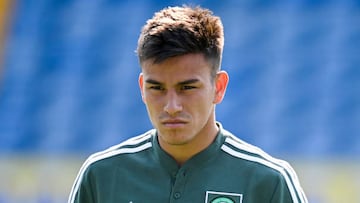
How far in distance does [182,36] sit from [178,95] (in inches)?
8.1

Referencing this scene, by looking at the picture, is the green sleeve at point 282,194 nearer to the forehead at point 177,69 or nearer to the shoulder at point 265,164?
the shoulder at point 265,164

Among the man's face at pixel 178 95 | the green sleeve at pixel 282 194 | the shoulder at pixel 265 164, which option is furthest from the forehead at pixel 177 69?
the green sleeve at pixel 282 194

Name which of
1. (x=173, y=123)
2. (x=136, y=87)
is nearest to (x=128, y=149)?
(x=173, y=123)

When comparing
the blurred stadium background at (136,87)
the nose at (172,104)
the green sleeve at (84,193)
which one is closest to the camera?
the nose at (172,104)

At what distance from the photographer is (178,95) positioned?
2.85 meters

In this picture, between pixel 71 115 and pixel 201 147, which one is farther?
pixel 71 115

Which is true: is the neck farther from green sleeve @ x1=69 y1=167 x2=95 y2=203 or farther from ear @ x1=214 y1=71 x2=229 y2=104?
green sleeve @ x1=69 y1=167 x2=95 y2=203

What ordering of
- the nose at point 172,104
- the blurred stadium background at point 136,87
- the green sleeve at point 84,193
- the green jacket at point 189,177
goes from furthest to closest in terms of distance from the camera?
the blurred stadium background at point 136,87 < the green sleeve at point 84,193 < the green jacket at point 189,177 < the nose at point 172,104

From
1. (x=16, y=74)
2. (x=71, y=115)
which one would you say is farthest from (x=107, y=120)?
(x=16, y=74)

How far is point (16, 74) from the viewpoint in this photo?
8.90 m

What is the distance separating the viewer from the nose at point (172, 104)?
9.21ft

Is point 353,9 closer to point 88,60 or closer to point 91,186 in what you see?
point 88,60

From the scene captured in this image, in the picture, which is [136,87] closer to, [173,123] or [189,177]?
[189,177]

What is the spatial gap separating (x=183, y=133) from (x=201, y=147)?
0.61 ft
